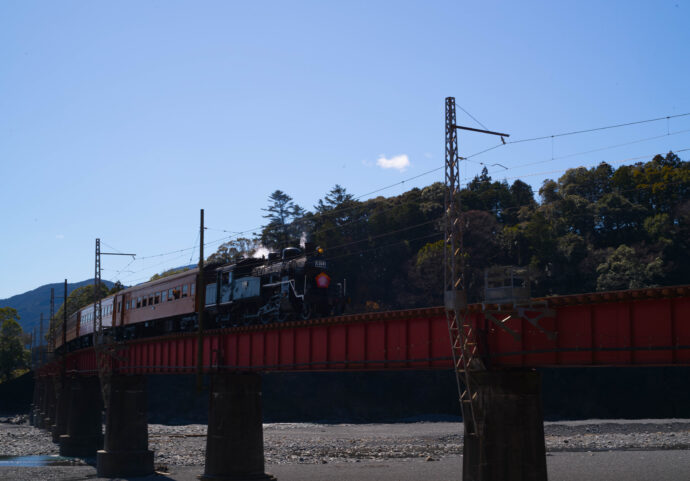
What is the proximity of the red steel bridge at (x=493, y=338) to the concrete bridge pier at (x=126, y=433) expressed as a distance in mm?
10087

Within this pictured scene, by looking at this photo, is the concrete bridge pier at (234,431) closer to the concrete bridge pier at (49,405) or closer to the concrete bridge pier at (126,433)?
the concrete bridge pier at (126,433)

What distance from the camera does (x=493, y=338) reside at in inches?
878

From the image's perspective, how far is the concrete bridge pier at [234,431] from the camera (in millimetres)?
31766

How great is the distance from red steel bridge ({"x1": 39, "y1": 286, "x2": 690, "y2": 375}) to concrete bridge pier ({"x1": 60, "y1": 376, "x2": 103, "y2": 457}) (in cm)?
2540

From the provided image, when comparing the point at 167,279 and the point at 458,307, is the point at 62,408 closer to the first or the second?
the point at 167,279

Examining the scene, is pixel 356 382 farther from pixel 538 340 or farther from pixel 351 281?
pixel 538 340

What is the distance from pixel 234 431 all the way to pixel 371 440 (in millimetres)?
35955

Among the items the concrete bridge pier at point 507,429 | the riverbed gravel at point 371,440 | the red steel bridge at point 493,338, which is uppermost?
the red steel bridge at point 493,338

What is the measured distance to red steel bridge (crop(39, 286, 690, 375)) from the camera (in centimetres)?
1841

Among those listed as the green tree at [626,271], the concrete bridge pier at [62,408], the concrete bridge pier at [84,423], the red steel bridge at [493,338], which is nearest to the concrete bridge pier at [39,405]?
the concrete bridge pier at [62,408]

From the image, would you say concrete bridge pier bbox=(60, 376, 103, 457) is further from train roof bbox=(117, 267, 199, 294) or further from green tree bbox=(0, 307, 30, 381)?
green tree bbox=(0, 307, 30, 381)

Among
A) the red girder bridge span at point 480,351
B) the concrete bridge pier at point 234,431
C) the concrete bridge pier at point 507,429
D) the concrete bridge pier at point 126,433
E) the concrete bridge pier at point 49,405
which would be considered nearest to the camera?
the red girder bridge span at point 480,351

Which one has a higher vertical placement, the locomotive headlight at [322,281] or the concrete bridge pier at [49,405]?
the locomotive headlight at [322,281]

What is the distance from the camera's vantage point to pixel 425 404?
90.1m
